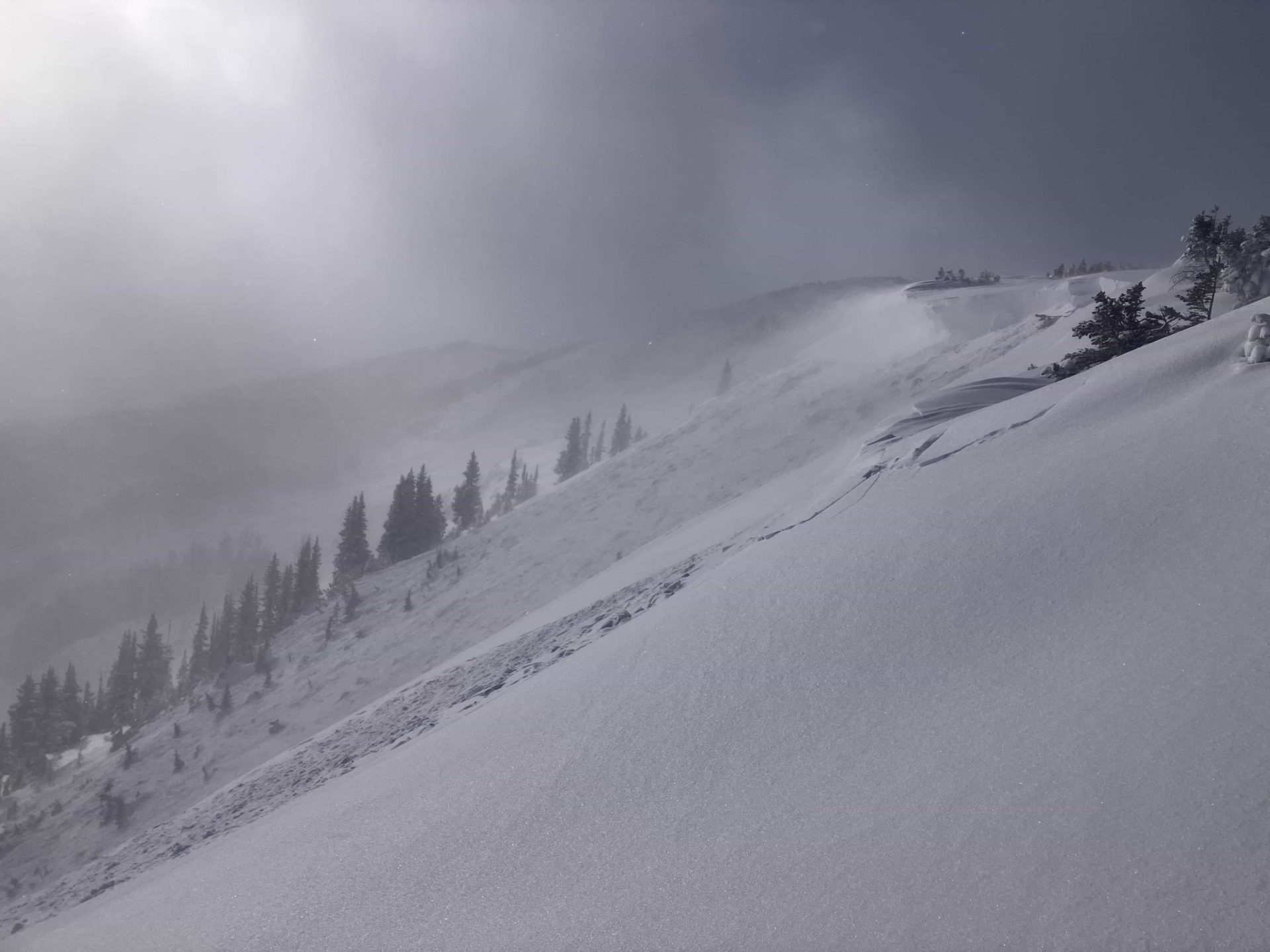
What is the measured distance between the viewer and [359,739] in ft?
52.2

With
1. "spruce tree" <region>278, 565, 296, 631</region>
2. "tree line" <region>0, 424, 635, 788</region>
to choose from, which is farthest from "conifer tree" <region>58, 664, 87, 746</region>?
"spruce tree" <region>278, 565, 296, 631</region>

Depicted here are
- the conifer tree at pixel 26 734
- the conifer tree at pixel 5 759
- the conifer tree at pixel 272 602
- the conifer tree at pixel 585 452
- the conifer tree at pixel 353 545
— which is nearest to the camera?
the conifer tree at pixel 26 734

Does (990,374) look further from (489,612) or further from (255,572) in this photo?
(255,572)

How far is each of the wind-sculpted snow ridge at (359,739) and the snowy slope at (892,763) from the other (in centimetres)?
233

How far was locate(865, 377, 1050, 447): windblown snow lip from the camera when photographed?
1838 centimetres

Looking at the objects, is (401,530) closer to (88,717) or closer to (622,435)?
(88,717)

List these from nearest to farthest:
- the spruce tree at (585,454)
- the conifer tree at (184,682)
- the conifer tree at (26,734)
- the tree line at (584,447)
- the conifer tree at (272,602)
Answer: the conifer tree at (26,734) < the conifer tree at (184,682) < the conifer tree at (272,602) < the tree line at (584,447) < the spruce tree at (585,454)

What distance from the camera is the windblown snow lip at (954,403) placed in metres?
18.4

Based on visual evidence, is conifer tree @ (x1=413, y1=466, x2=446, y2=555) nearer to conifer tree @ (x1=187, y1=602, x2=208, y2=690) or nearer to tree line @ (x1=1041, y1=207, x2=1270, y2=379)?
conifer tree @ (x1=187, y1=602, x2=208, y2=690)

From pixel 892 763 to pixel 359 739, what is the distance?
13.4 meters

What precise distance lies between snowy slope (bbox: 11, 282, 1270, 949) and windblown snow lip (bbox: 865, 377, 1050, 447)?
22.9ft

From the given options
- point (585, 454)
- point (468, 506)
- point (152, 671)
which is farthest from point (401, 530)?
point (585, 454)

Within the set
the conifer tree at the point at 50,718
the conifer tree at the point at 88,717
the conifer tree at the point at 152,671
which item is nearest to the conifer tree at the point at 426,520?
the conifer tree at the point at 152,671

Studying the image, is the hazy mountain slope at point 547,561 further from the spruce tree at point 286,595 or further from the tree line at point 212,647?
the spruce tree at point 286,595
